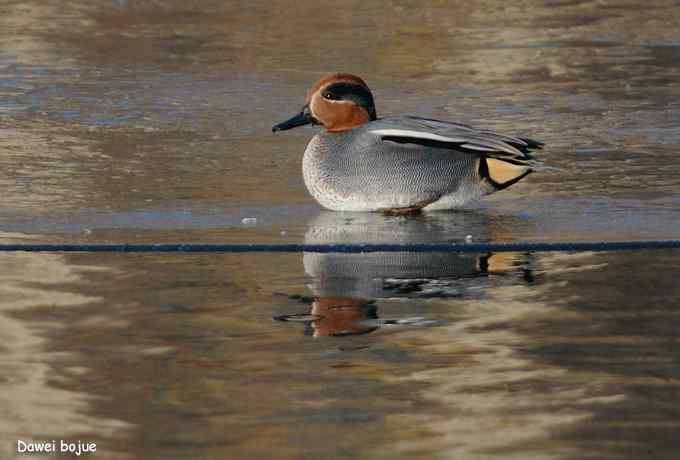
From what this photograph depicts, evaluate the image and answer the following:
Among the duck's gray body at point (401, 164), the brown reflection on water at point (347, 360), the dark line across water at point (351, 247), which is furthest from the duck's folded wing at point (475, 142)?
the brown reflection on water at point (347, 360)

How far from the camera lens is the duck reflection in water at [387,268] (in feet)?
20.4

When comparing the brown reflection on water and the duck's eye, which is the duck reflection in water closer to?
the brown reflection on water

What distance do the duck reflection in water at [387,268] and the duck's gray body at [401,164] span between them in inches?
4.0

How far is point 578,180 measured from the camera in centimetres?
930

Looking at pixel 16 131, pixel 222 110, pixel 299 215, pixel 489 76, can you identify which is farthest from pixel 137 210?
pixel 489 76

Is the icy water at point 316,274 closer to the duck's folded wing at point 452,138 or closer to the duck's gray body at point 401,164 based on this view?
the duck's gray body at point 401,164

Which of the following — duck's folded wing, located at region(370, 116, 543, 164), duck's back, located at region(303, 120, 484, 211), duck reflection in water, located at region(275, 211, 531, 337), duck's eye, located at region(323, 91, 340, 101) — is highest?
duck's eye, located at region(323, 91, 340, 101)

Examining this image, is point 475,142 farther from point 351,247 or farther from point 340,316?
point 340,316

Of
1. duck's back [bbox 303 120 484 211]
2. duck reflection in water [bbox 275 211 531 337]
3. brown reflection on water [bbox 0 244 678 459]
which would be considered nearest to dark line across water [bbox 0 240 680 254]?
duck reflection in water [bbox 275 211 531 337]

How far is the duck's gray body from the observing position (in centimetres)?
845

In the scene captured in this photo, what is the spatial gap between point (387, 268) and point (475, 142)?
1.51 meters

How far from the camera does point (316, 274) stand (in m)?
7.02

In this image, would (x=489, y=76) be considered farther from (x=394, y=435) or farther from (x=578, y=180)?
(x=394, y=435)

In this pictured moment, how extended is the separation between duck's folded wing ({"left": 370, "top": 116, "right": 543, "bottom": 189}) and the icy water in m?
0.20
